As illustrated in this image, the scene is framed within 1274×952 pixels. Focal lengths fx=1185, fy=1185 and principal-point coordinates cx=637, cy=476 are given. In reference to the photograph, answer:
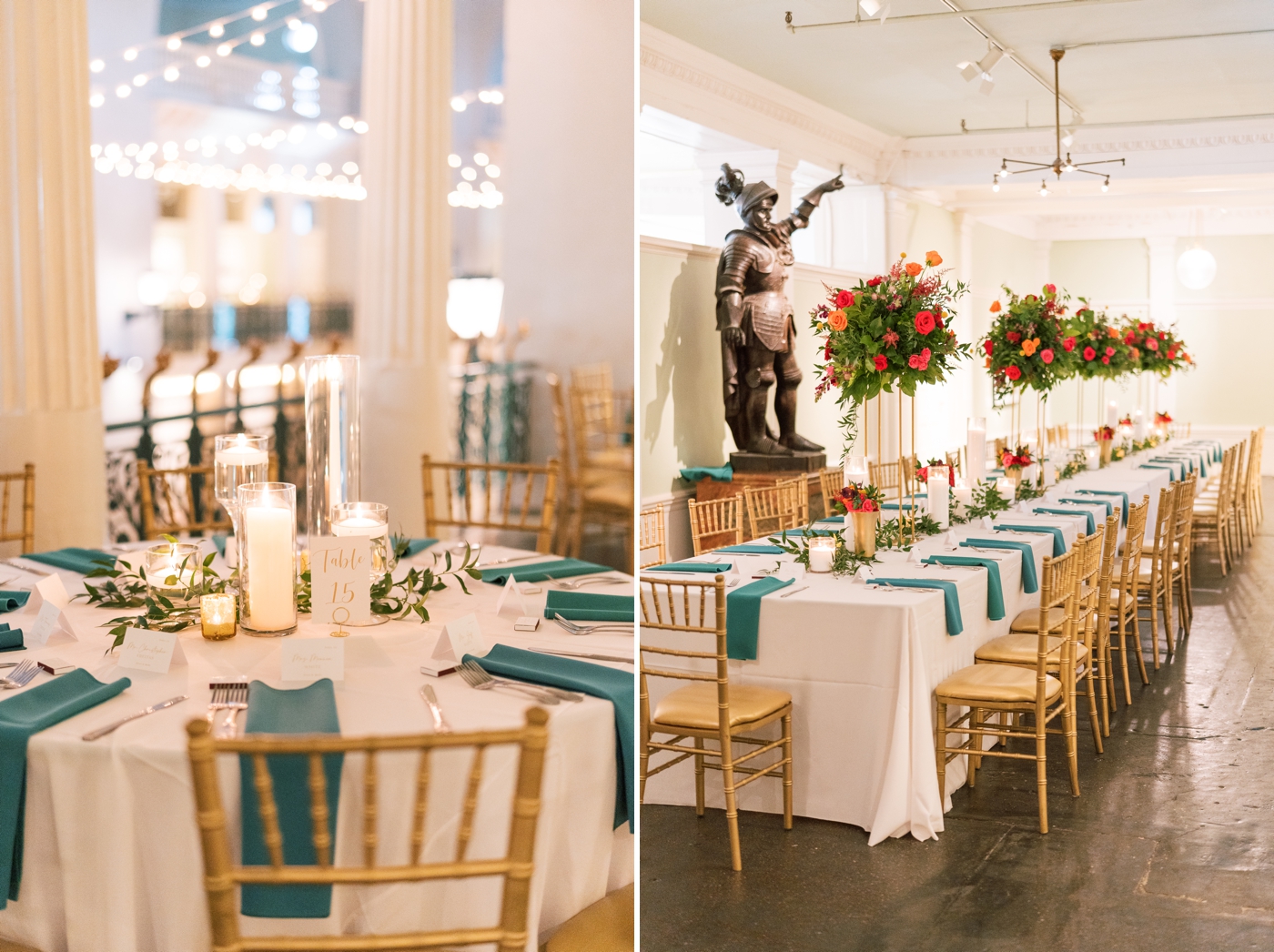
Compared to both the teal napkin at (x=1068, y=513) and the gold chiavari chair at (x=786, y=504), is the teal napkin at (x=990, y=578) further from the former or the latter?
the gold chiavari chair at (x=786, y=504)

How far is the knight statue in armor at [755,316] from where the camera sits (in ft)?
21.7

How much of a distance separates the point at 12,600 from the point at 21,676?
0.61 metres

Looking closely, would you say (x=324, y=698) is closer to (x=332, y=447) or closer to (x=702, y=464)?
(x=332, y=447)

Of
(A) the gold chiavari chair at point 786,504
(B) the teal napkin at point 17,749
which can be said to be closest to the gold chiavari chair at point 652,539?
(A) the gold chiavari chair at point 786,504

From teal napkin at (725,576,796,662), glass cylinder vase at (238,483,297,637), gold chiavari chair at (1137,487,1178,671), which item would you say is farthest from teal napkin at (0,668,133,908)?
gold chiavari chair at (1137,487,1178,671)

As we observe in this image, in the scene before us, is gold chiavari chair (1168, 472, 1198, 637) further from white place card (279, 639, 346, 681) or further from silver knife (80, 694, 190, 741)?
silver knife (80, 694, 190, 741)

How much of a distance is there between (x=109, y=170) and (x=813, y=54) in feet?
13.8

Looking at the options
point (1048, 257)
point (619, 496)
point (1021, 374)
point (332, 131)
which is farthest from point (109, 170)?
point (1048, 257)

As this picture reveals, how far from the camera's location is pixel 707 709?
2.99 m

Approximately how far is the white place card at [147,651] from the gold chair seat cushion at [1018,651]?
2.38 m

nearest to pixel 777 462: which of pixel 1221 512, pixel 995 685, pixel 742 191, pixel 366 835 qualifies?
pixel 742 191

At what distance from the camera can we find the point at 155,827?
1.54 meters

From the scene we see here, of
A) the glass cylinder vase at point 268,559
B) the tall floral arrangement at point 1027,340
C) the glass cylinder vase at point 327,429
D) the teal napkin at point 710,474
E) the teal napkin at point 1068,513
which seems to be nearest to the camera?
the glass cylinder vase at point 268,559

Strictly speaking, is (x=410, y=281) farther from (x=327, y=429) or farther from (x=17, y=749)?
(x=17, y=749)
